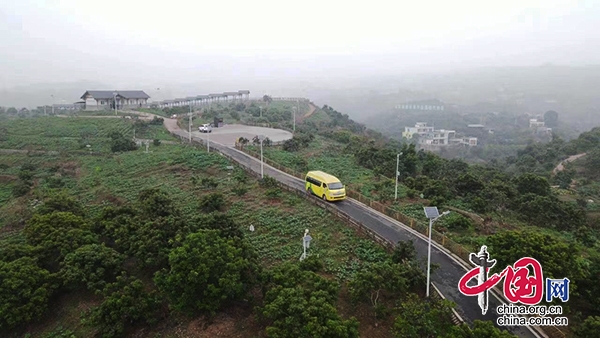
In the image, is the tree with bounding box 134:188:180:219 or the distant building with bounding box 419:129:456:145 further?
the distant building with bounding box 419:129:456:145

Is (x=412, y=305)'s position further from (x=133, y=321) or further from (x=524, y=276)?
(x=133, y=321)

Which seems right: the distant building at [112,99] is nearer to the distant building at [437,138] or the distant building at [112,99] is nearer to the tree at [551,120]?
the distant building at [437,138]

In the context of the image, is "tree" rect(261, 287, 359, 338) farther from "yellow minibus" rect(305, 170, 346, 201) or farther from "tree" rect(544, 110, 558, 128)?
"tree" rect(544, 110, 558, 128)

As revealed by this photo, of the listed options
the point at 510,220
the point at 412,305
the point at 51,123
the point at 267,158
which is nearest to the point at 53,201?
the point at 267,158

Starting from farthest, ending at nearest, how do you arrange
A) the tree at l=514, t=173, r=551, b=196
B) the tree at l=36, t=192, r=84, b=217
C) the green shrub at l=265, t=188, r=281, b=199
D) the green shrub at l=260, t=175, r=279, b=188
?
the tree at l=514, t=173, r=551, b=196 < the green shrub at l=260, t=175, r=279, b=188 < the green shrub at l=265, t=188, r=281, b=199 < the tree at l=36, t=192, r=84, b=217

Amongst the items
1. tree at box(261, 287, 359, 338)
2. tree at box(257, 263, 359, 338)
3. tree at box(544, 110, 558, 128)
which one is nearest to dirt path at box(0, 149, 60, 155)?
tree at box(257, 263, 359, 338)

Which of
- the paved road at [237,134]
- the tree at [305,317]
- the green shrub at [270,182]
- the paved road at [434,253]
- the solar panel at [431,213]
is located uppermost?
the paved road at [237,134]

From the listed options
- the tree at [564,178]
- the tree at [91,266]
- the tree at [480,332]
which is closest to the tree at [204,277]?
the tree at [91,266]
